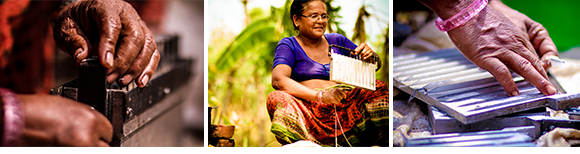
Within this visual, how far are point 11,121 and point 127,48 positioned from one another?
24.8 inches

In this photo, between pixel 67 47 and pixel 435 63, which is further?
pixel 435 63

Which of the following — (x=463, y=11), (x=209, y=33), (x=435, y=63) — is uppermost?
(x=463, y=11)

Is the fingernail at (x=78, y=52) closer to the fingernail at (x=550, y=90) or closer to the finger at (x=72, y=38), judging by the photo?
the finger at (x=72, y=38)

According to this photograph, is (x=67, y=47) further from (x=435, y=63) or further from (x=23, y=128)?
(x=435, y=63)

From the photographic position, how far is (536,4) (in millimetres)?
2514

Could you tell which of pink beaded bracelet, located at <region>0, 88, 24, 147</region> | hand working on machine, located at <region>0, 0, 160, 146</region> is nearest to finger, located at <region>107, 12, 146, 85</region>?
hand working on machine, located at <region>0, 0, 160, 146</region>

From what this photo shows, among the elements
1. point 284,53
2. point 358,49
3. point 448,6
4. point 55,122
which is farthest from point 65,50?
point 448,6

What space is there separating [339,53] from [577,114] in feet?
4.78

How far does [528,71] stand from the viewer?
2.06 meters

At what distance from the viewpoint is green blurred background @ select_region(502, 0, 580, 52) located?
7.81 feet

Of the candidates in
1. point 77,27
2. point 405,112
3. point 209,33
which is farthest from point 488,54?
point 77,27

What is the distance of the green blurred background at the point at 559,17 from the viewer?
2381mm

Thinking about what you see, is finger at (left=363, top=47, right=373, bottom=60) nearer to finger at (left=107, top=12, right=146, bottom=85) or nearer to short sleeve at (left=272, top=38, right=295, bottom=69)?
short sleeve at (left=272, top=38, right=295, bottom=69)

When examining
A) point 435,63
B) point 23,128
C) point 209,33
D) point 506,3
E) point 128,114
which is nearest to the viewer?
point 23,128
